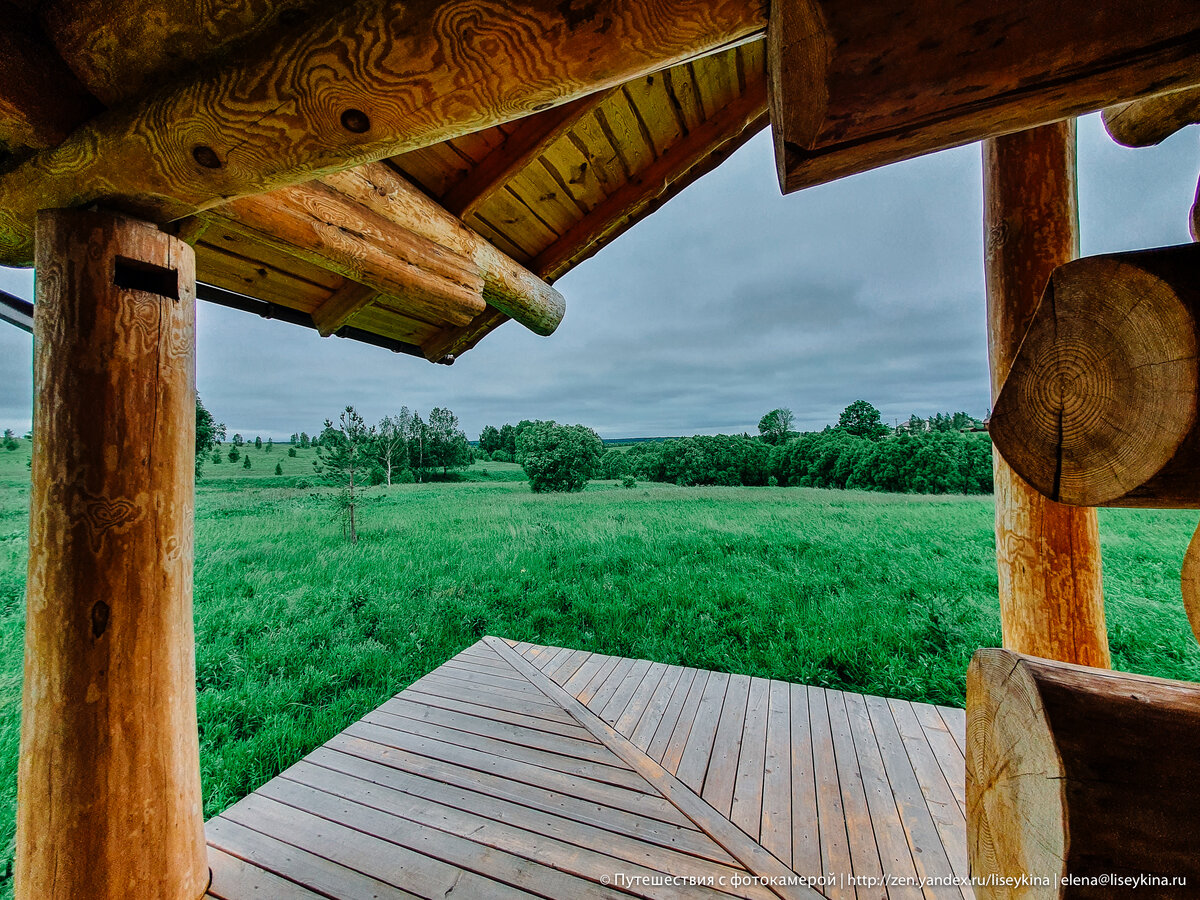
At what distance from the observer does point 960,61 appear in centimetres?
45

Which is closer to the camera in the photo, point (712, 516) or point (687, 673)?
point (687, 673)

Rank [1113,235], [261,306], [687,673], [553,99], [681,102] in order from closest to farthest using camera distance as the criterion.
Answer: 1. [553,99]
2. [681,102]
3. [261,306]
4. [687,673]
5. [1113,235]

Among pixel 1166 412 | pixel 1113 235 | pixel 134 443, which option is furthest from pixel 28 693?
pixel 1113 235

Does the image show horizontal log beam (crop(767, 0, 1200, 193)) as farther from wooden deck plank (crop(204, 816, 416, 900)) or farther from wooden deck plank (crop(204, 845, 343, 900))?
wooden deck plank (crop(204, 845, 343, 900))

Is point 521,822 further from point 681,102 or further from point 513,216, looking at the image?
point 681,102

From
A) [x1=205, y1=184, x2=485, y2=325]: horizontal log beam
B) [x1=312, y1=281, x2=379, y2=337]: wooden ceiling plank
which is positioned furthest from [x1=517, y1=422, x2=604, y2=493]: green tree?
[x1=205, y1=184, x2=485, y2=325]: horizontal log beam

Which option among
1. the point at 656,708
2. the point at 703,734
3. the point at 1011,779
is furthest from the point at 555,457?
the point at 1011,779

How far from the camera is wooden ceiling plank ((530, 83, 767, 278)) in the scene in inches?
77.3

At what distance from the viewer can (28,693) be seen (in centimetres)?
105

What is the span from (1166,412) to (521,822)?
7.21 ft

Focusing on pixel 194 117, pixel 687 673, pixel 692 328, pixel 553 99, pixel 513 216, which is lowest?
pixel 687 673

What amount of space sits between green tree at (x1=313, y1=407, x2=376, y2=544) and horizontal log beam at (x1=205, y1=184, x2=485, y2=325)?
6.35 metres

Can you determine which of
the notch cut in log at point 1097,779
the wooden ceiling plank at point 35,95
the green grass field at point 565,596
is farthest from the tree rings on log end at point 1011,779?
the green grass field at point 565,596

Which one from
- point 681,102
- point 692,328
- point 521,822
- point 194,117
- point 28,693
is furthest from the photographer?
point 692,328
